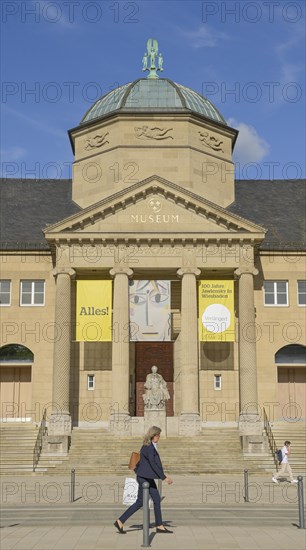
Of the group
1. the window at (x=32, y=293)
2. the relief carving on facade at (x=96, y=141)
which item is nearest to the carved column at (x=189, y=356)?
the window at (x=32, y=293)

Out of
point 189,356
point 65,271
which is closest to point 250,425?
point 189,356

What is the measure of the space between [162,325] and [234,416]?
6.72 meters

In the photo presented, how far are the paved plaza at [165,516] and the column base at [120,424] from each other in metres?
6.42

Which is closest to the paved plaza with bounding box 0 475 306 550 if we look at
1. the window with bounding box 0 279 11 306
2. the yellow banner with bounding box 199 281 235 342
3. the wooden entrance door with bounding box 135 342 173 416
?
the yellow banner with bounding box 199 281 235 342

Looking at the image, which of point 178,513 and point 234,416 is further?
point 234,416

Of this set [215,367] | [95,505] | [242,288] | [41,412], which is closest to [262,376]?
[215,367]

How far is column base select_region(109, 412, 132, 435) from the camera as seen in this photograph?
115 ft

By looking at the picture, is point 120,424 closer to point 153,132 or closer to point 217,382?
point 217,382

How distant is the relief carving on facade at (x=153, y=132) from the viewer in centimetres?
4362

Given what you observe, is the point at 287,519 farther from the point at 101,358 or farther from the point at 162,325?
the point at 101,358

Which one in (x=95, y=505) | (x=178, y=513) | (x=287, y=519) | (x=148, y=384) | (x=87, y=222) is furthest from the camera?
(x=87, y=222)

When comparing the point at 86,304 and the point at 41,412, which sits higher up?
the point at 86,304

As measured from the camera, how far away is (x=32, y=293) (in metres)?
40.8

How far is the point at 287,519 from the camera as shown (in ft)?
57.3
